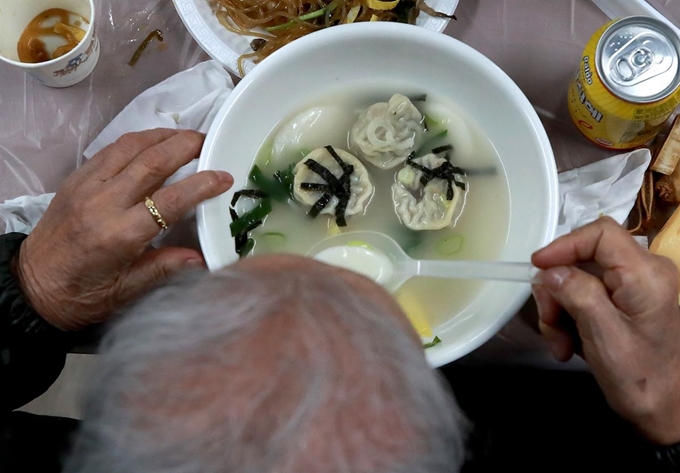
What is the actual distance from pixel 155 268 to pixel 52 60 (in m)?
0.35

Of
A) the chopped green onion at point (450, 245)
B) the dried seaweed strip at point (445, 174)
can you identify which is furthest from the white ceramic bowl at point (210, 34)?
the chopped green onion at point (450, 245)

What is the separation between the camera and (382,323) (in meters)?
0.43

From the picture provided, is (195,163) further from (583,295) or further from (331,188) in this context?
(583,295)

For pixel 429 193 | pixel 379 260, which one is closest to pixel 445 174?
pixel 429 193

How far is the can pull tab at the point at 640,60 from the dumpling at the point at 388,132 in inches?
10.4

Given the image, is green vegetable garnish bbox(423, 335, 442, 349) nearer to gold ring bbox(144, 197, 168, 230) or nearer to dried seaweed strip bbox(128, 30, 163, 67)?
gold ring bbox(144, 197, 168, 230)

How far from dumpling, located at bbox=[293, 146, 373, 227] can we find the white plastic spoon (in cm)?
4

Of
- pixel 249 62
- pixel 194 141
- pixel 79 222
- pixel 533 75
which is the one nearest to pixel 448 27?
pixel 533 75

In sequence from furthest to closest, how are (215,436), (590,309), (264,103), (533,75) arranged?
(533,75), (264,103), (590,309), (215,436)

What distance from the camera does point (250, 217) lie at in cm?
80

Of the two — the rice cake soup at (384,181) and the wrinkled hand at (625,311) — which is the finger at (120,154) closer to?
the rice cake soup at (384,181)

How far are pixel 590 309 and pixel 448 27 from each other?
54cm

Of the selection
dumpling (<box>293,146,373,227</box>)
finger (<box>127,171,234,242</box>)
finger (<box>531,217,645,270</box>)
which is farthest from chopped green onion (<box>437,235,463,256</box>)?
finger (<box>127,171,234,242</box>)

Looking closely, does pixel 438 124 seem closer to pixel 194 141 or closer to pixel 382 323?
pixel 194 141
